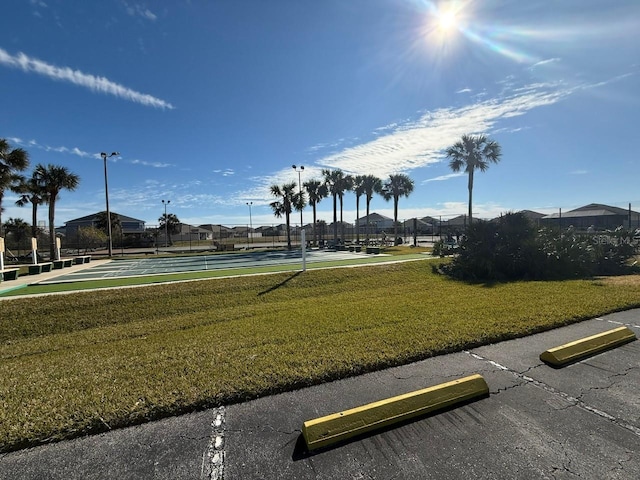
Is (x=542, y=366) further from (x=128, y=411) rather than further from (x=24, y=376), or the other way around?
(x=24, y=376)

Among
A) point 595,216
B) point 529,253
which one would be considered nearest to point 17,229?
point 529,253

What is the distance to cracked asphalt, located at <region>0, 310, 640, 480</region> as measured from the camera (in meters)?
2.37

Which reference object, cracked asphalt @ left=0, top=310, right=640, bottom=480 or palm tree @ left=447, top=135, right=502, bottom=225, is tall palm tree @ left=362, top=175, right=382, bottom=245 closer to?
palm tree @ left=447, top=135, right=502, bottom=225

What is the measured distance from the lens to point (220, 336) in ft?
18.2

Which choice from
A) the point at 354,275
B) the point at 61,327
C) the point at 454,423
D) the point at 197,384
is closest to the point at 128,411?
the point at 197,384

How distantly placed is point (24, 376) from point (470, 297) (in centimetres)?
867

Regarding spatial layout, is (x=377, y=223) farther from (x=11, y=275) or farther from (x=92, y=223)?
(x=11, y=275)

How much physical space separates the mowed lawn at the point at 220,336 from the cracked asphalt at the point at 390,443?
0.28m

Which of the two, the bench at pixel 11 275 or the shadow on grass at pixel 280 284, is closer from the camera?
the shadow on grass at pixel 280 284

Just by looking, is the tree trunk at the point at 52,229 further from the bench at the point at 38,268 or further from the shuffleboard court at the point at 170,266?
the bench at the point at 38,268

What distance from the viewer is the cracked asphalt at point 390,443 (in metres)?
2.37

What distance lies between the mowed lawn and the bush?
6.26 ft

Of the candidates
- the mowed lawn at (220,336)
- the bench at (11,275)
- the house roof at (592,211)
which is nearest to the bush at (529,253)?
the mowed lawn at (220,336)

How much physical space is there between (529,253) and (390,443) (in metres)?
12.0
